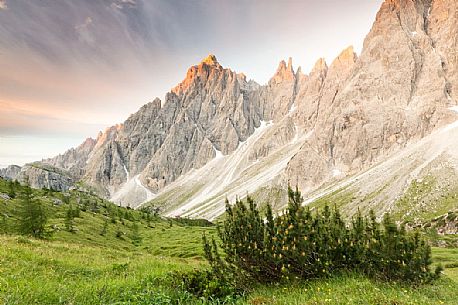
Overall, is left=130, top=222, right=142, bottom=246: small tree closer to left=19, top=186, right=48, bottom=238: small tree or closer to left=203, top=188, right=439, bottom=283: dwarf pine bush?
left=19, top=186, right=48, bottom=238: small tree

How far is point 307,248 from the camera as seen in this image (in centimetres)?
1315

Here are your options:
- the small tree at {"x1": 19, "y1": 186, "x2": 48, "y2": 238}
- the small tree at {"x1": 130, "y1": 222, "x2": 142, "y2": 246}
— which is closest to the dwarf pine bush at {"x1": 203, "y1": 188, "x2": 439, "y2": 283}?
the small tree at {"x1": 19, "y1": 186, "x2": 48, "y2": 238}

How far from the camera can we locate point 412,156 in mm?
184125

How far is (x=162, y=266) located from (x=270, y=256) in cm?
632

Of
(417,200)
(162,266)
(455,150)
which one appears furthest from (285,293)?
(455,150)

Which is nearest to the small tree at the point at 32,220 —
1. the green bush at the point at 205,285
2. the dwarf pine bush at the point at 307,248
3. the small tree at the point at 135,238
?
the small tree at the point at 135,238

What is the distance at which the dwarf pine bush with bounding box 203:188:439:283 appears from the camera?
42.7 feet

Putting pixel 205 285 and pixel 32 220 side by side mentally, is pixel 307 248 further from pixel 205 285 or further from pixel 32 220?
pixel 32 220

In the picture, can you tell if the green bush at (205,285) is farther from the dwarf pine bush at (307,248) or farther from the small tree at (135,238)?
the small tree at (135,238)

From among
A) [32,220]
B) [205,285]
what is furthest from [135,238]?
[205,285]

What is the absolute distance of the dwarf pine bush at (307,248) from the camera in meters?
13.0

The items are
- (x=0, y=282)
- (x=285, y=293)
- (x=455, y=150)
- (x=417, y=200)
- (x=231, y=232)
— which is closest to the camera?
(x=0, y=282)

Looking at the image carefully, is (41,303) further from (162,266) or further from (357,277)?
(357,277)

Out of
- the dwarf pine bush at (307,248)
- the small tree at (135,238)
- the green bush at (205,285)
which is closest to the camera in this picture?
the green bush at (205,285)
